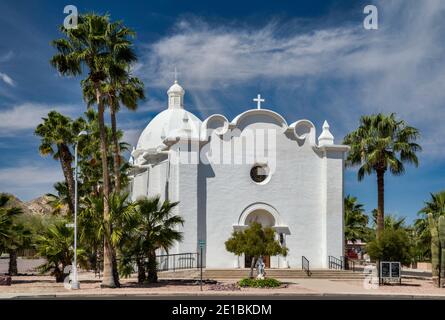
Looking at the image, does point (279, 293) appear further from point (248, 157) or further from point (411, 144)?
point (411, 144)

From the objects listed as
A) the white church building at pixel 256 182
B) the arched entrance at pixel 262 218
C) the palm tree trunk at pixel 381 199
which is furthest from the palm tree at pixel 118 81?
the palm tree trunk at pixel 381 199

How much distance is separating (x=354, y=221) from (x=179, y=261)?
65.0ft

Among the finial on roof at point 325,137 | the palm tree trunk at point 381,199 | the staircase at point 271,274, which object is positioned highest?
the finial on roof at point 325,137

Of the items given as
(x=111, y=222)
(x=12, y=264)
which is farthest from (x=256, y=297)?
(x=12, y=264)

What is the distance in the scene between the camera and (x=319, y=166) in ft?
135

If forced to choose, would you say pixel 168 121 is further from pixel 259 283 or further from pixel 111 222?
pixel 259 283

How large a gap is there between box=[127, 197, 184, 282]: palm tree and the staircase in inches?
155

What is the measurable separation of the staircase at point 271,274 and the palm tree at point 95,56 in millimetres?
6618

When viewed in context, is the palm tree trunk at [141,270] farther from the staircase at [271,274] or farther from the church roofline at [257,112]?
the church roofline at [257,112]

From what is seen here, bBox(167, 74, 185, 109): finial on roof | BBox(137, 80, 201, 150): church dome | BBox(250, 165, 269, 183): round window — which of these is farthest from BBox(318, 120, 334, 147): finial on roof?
BBox(167, 74, 185, 109): finial on roof

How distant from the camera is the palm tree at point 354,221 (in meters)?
50.6
